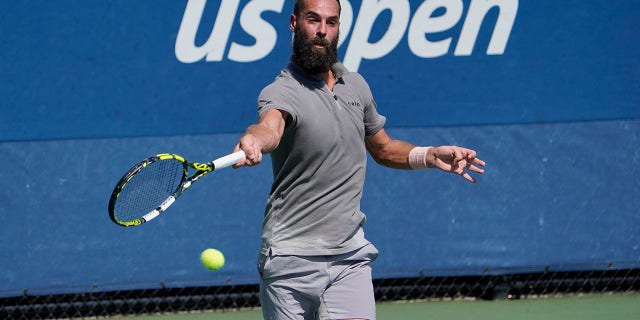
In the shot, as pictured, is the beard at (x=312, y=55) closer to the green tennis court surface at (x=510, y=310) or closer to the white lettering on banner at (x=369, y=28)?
the white lettering on banner at (x=369, y=28)

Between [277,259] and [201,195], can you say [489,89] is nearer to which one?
[201,195]

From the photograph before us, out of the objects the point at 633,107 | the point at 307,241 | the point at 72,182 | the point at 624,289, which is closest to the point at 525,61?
the point at 633,107

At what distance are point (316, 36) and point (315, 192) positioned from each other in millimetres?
562

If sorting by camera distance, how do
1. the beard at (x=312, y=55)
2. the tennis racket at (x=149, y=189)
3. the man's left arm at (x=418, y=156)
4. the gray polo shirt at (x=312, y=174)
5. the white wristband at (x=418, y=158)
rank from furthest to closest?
the white wristband at (x=418, y=158) < the man's left arm at (x=418, y=156) < the beard at (x=312, y=55) < the gray polo shirt at (x=312, y=174) < the tennis racket at (x=149, y=189)

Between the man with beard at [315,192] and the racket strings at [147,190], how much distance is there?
36 centimetres

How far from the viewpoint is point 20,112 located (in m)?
6.18

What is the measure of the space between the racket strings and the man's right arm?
38 centimetres

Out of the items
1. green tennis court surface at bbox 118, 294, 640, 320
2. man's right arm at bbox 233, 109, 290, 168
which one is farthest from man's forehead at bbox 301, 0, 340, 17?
green tennis court surface at bbox 118, 294, 640, 320

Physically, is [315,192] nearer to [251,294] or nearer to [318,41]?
[318,41]

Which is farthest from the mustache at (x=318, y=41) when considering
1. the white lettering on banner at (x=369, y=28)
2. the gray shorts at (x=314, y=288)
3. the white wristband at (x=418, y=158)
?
the white lettering on banner at (x=369, y=28)

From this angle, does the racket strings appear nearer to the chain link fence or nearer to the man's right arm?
the man's right arm

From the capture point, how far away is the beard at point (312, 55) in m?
3.66

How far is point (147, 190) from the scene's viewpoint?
3498 mm

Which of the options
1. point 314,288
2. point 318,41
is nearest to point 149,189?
point 314,288
